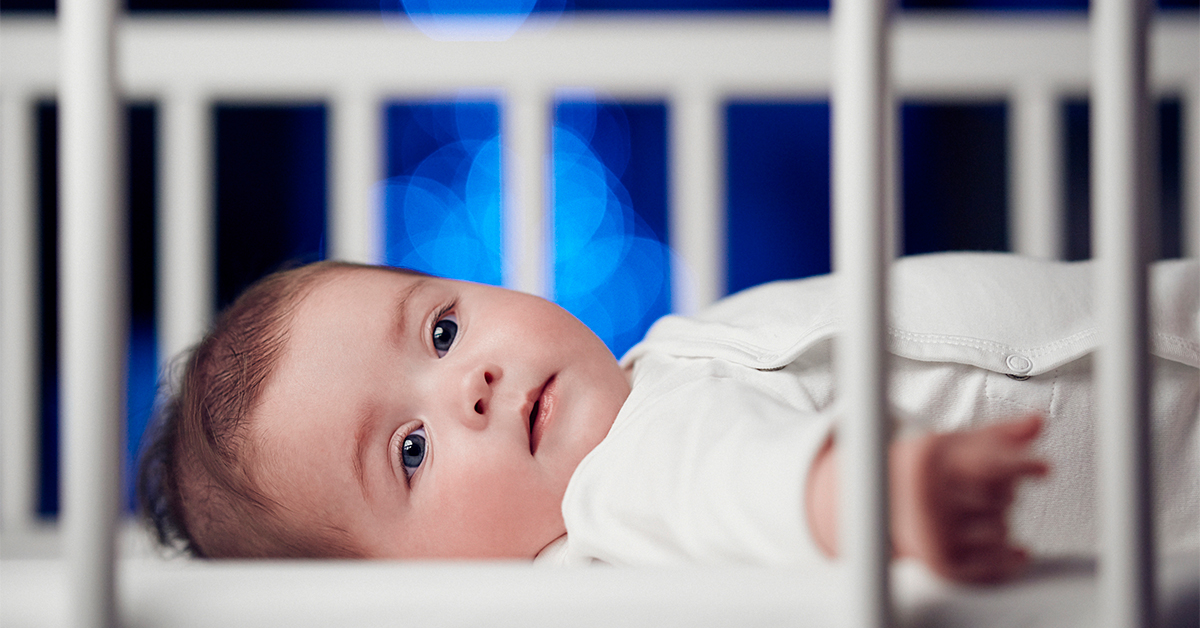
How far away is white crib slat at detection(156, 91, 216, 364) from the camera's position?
89 centimetres

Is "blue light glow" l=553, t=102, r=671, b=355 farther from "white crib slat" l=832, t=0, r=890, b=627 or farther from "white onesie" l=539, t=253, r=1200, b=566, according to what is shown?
"white crib slat" l=832, t=0, r=890, b=627

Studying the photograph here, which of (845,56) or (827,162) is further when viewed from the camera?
(827,162)

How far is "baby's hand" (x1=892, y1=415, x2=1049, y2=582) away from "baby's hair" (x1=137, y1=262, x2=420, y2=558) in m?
0.39

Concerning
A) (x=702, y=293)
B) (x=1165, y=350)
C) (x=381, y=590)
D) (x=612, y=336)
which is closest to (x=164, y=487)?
(x=381, y=590)

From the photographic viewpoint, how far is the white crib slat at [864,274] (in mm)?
241

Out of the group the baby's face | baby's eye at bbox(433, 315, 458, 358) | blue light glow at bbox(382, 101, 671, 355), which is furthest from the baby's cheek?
blue light glow at bbox(382, 101, 671, 355)

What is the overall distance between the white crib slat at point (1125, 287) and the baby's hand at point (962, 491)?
0.03 metres

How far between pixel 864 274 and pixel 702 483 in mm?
130

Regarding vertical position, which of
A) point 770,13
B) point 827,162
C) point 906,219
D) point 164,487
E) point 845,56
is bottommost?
point 164,487

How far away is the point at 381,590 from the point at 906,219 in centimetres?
157

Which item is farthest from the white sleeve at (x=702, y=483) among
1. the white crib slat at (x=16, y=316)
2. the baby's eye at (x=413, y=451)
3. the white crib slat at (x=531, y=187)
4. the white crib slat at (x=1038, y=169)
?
the white crib slat at (x=16, y=316)

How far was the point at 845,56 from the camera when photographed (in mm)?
246

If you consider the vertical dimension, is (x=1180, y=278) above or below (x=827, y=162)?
below

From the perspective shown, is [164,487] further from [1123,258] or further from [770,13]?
[770,13]
